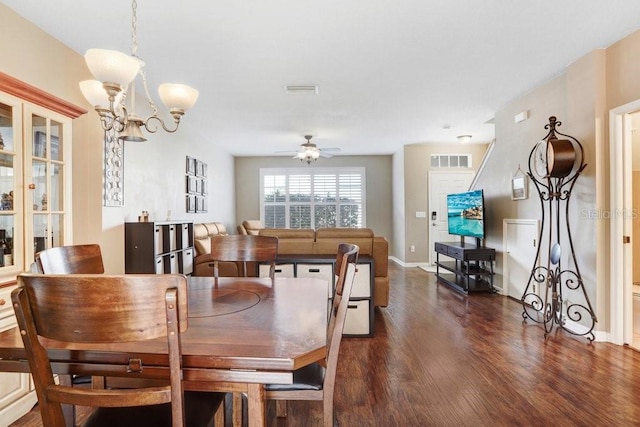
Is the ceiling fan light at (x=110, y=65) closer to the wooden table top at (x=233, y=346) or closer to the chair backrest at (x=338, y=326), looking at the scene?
the wooden table top at (x=233, y=346)

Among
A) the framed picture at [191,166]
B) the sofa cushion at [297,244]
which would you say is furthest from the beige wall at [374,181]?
the sofa cushion at [297,244]

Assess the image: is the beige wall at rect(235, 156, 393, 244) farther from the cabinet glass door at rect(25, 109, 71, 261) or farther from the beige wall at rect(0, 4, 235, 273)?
the cabinet glass door at rect(25, 109, 71, 261)

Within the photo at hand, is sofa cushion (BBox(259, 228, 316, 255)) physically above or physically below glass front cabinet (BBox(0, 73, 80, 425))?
below

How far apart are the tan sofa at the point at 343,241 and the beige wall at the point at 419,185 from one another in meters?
3.52

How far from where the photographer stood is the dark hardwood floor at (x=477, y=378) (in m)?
1.85

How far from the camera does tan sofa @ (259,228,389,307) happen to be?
11.6ft

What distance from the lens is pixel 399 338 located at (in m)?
3.00

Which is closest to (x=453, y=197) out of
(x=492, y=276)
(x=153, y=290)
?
(x=492, y=276)

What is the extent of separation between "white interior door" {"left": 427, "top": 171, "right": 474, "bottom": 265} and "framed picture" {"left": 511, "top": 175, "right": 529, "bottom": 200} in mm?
2668

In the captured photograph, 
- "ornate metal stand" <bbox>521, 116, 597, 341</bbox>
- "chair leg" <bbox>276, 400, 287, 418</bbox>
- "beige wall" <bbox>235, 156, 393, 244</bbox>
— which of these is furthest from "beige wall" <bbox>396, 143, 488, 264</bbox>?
"chair leg" <bbox>276, 400, 287, 418</bbox>

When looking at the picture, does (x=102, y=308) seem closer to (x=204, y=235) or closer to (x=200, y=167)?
(x=204, y=235)

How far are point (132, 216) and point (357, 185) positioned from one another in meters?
5.48

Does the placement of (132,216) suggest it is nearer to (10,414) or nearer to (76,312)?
(10,414)

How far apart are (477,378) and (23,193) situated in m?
3.07
